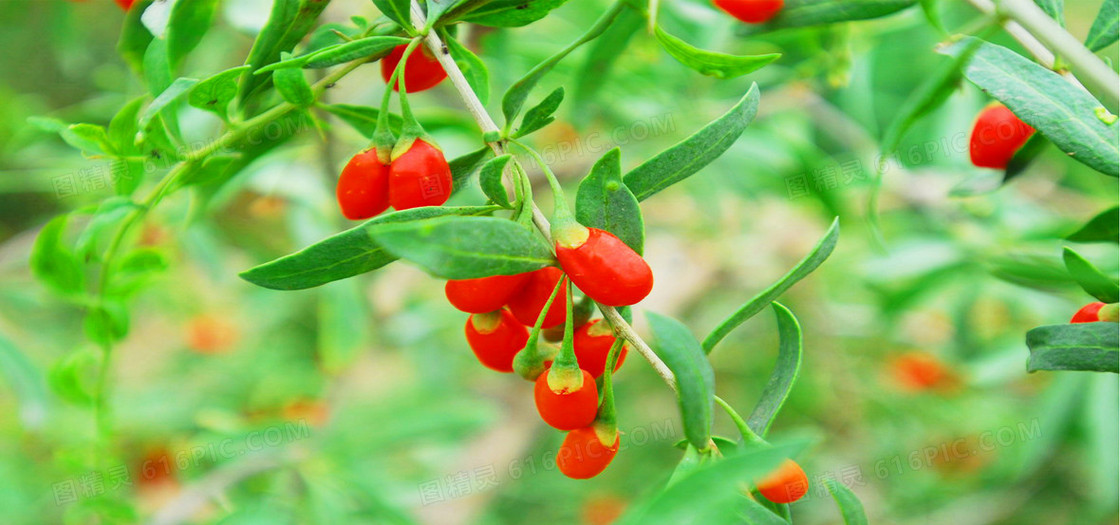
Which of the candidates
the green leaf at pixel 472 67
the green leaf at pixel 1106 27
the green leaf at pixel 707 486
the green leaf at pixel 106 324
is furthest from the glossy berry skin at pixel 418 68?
the green leaf at pixel 1106 27

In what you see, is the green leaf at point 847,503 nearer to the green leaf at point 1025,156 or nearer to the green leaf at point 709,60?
the green leaf at point 709,60

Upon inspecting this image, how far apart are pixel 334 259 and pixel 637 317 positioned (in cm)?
168

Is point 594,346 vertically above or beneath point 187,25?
beneath

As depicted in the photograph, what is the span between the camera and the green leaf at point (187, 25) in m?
0.71

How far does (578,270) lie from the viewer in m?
0.52

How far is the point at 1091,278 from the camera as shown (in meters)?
0.62

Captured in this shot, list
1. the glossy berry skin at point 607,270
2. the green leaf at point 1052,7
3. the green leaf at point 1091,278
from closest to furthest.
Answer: the glossy berry skin at point 607,270, the green leaf at point 1091,278, the green leaf at point 1052,7

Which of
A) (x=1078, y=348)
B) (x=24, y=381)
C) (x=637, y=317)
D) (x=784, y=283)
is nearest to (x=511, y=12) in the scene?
(x=784, y=283)

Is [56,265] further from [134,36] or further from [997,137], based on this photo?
[997,137]

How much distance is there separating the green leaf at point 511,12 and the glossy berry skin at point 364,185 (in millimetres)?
129

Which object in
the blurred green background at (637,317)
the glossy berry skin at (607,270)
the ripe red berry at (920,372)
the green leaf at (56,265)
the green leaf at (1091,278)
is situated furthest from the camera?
the ripe red berry at (920,372)

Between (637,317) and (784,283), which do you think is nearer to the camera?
(784,283)

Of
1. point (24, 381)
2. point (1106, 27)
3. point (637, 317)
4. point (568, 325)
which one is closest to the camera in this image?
point (568, 325)

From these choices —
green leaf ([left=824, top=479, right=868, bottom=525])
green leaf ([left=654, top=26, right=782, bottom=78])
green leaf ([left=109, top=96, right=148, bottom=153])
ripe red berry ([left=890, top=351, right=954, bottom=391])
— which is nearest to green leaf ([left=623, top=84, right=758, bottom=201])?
green leaf ([left=654, top=26, right=782, bottom=78])
